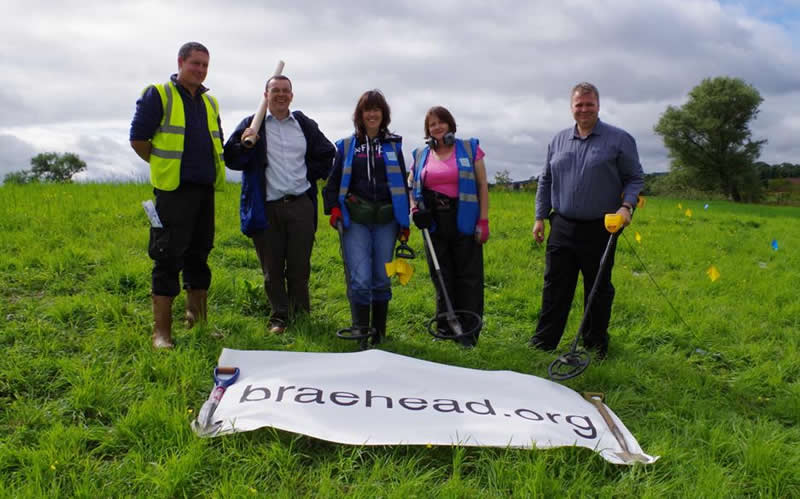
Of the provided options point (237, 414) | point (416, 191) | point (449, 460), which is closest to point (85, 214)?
point (416, 191)

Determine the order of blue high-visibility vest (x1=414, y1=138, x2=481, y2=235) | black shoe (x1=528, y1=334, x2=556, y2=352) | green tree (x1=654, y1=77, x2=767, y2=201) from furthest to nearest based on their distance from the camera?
green tree (x1=654, y1=77, x2=767, y2=201)
black shoe (x1=528, y1=334, x2=556, y2=352)
blue high-visibility vest (x1=414, y1=138, x2=481, y2=235)

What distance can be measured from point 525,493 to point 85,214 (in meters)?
7.35

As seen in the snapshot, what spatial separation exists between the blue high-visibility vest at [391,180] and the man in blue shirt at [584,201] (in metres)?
1.31

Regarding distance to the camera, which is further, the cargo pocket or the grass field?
the cargo pocket

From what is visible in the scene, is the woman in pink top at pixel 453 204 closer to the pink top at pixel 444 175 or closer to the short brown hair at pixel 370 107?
the pink top at pixel 444 175

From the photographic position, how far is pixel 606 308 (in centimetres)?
446

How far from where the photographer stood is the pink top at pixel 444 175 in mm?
4418

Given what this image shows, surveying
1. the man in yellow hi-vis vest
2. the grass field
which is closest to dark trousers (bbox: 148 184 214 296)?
the man in yellow hi-vis vest

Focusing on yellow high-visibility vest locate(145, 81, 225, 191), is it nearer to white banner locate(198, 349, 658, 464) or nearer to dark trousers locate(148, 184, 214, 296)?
dark trousers locate(148, 184, 214, 296)

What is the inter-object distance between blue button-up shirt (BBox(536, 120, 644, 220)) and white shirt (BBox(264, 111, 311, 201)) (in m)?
2.20

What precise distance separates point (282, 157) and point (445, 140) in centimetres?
135

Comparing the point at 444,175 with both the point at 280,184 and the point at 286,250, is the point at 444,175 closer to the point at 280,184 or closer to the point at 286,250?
the point at 280,184

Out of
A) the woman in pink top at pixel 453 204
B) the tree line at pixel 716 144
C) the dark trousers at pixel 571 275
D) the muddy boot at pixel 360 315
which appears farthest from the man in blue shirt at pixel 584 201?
the tree line at pixel 716 144

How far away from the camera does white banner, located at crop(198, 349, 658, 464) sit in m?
2.73
